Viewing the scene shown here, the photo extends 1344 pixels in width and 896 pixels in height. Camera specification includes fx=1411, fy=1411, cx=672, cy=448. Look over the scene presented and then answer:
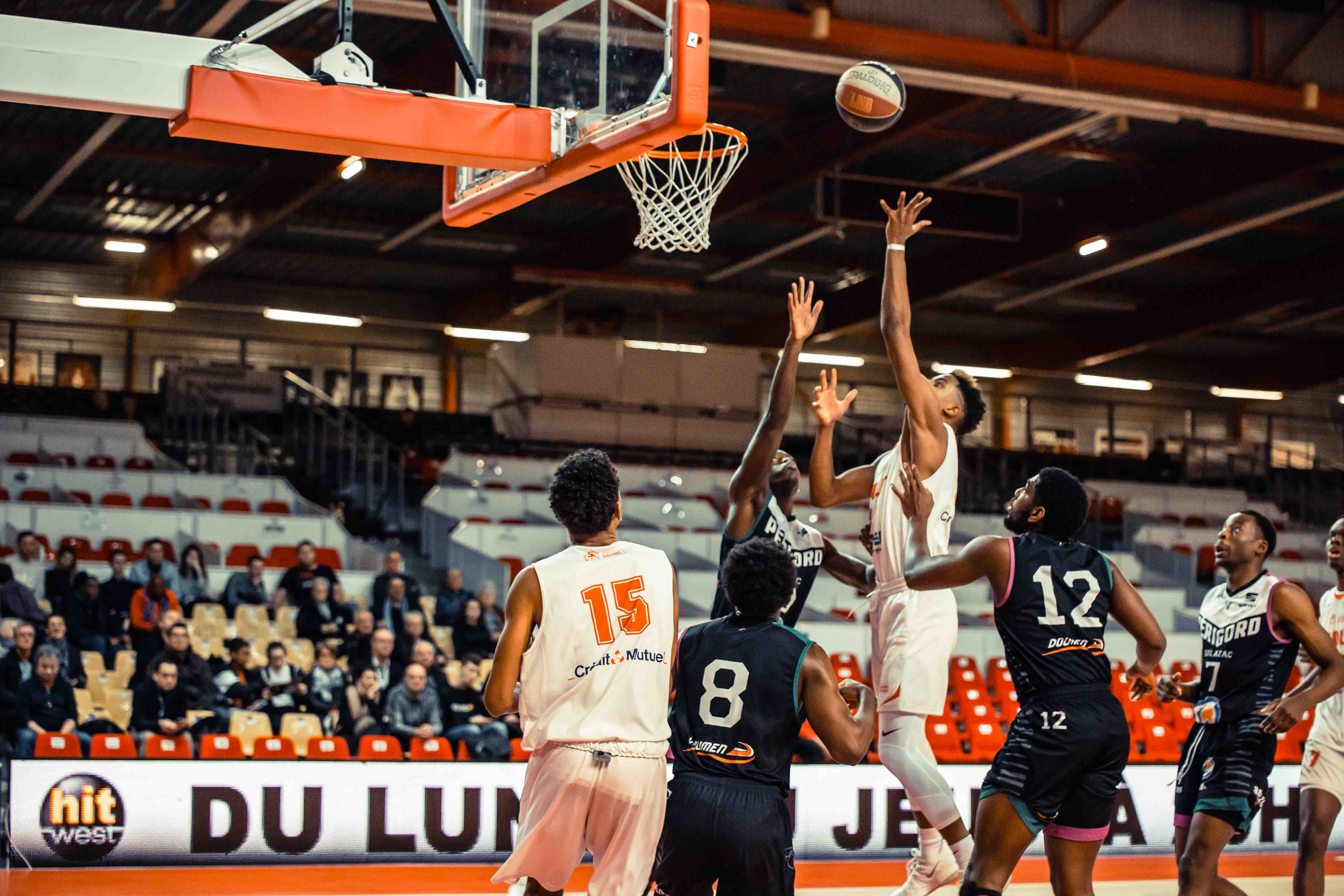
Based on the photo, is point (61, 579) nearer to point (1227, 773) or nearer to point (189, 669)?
point (189, 669)

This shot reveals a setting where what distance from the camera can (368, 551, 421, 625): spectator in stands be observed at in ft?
47.1

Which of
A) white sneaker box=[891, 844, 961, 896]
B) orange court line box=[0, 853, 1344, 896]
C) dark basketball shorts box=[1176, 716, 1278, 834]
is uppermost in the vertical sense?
dark basketball shorts box=[1176, 716, 1278, 834]

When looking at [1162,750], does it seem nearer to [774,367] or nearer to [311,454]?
[311,454]

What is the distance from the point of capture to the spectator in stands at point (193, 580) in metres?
14.4

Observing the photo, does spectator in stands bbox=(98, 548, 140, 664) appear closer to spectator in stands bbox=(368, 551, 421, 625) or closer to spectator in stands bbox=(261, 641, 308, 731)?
spectator in stands bbox=(261, 641, 308, 731)

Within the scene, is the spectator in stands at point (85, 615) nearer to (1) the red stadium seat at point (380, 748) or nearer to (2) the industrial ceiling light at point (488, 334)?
(1) the red stadium seat at point (380, 748)

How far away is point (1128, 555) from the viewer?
21.2m

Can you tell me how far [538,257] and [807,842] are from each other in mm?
16248

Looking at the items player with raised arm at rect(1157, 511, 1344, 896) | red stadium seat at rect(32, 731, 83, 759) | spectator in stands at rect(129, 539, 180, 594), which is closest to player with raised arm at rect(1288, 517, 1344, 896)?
player with raised arm at rect(1157, 511, 1344, 896)

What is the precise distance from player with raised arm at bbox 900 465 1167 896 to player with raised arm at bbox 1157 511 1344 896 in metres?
1.00

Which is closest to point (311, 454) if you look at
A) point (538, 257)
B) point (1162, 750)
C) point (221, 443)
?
point (221, 443)

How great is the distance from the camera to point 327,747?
9773 millimetres

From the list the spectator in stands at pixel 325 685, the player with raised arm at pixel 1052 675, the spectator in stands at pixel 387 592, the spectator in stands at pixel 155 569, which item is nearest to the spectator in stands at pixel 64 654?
the spectator in stands at pixel 155 569

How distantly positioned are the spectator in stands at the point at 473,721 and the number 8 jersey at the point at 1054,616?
6.39 metres
